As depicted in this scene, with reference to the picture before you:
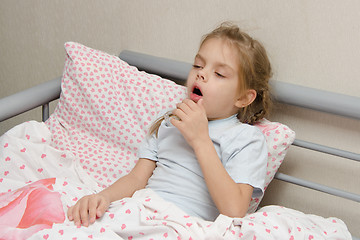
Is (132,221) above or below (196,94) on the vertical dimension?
below

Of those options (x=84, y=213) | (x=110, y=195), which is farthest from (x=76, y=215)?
(x=110, y=195)

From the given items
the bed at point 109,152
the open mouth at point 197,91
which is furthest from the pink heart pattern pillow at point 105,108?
the open mouth at point 197,91

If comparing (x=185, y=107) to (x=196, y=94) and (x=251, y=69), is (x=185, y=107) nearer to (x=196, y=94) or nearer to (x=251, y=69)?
(x=196, y=94)

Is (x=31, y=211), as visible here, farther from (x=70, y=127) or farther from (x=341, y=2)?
(x=341, y=2)

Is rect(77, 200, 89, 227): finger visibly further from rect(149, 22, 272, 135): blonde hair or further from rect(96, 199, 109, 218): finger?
rect(149, 22, 272, 135): blonde hair

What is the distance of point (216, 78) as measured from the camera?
3.51 ft

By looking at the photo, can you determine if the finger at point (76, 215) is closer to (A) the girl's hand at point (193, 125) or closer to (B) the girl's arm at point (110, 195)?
(B) the girl's arm at point (110, 195)

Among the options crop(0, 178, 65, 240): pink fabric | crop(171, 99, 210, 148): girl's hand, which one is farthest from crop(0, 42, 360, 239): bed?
crop(171, 99, 210, 148): girl's hand

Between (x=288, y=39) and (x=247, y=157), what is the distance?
0.36 metres

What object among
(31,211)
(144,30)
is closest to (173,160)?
(31,211)

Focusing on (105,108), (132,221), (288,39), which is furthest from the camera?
(105,108)

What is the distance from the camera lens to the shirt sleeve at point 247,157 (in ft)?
3.35

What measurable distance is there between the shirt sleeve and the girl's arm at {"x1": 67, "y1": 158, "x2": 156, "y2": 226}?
0.73 ft

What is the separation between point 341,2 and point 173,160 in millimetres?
555
